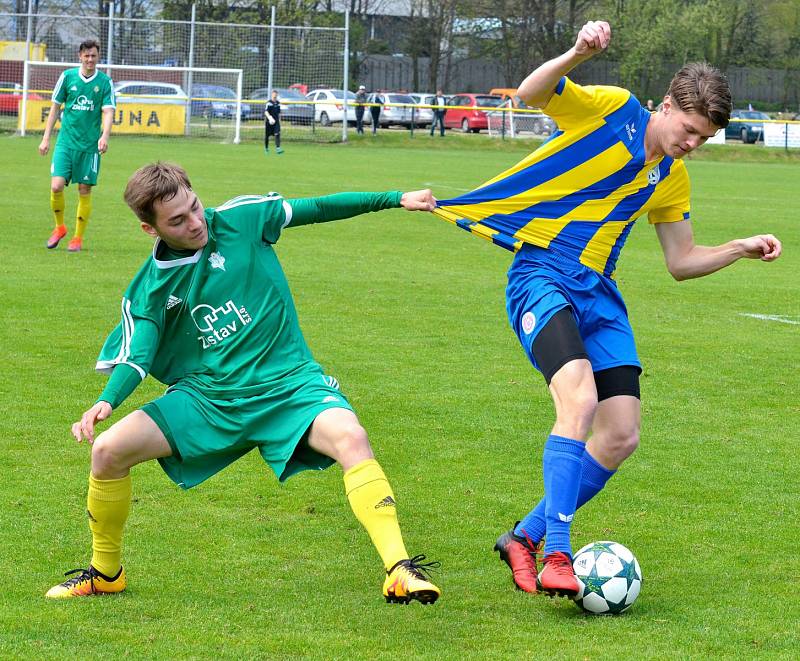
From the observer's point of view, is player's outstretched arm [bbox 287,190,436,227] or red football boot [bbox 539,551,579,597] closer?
red football boot [bbox 539,551,579,597]

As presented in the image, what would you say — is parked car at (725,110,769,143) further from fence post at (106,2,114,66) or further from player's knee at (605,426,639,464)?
player's knee at (605,426,639,464)

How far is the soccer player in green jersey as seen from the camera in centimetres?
1309

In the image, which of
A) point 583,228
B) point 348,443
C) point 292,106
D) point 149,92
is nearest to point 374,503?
point 348,443

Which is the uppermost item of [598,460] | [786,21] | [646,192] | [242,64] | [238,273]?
[786,21]

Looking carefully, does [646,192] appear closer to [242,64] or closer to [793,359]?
[793,359]

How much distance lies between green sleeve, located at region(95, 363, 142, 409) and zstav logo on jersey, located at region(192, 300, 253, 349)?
317 mm

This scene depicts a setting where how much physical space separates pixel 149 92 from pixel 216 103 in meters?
2.01

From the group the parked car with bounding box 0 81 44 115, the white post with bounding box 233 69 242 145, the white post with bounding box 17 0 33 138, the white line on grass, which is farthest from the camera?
the white post with bounding box 233 69 242 145

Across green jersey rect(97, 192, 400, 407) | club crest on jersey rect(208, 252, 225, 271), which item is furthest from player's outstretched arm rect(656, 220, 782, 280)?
club crest on jersey rect(208, 252, 225, 271)

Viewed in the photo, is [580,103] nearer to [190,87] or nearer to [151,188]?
[151,188]

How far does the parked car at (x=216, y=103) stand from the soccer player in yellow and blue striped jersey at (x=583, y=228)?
32.3m

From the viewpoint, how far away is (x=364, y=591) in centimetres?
444

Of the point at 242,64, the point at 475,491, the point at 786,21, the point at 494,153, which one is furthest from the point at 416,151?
the point at 786,21

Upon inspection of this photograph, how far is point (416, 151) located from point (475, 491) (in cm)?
3052
